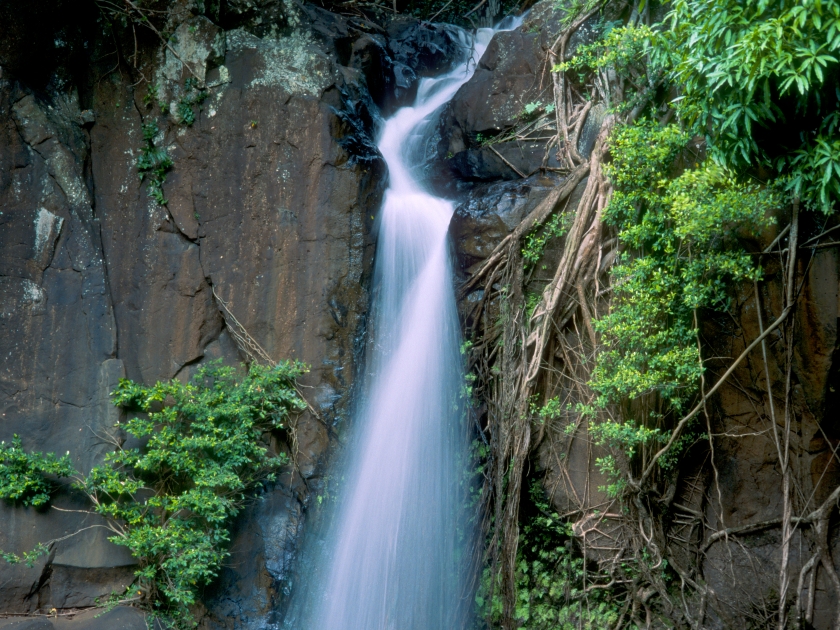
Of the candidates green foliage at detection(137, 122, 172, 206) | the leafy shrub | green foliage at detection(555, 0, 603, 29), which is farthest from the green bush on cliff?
green foliage at detection(555, 0, 603, 29)

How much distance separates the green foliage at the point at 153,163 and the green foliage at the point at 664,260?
4624 mm

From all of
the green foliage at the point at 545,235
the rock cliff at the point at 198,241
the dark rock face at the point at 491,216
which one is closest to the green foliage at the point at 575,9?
the rock cliff at the point at 198,241

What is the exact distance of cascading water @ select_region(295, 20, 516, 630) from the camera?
571 centimetres

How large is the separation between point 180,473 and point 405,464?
2.12m

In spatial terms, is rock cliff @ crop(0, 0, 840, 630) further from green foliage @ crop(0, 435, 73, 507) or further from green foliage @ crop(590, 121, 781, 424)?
A: green foliage @ crop(590, 121, 781, 424)

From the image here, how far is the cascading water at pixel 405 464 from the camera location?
571 centimetres

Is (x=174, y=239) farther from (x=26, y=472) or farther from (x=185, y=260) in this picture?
(x=26, y=472)

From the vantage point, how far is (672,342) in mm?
4996

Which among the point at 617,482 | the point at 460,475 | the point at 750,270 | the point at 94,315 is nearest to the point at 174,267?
the point at 94,315

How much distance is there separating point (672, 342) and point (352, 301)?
3.06 meters

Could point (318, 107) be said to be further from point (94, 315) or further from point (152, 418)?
point (152, 418)

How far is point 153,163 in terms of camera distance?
6.73 m

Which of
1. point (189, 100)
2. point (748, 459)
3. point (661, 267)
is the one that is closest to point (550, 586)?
point (748, 459)

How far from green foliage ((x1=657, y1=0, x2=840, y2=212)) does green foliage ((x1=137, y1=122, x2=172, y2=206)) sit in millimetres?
5127
